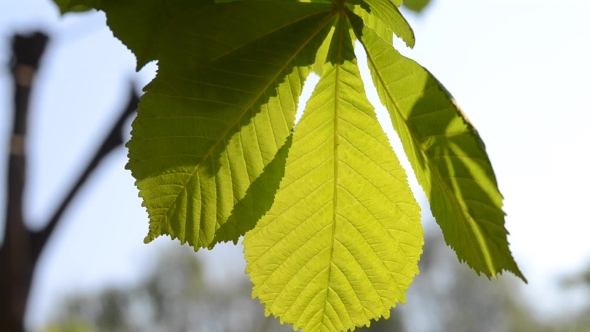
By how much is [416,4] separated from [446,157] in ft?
1.54

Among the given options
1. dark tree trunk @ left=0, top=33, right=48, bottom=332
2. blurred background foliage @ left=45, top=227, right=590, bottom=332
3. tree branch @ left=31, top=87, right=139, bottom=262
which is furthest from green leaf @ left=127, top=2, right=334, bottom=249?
blurred background foliage @ left=45, top=227, right=590, bottom=332

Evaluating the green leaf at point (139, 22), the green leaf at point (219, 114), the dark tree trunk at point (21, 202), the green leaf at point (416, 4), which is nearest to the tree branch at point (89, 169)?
the dark tree trunk at point (21, 202)

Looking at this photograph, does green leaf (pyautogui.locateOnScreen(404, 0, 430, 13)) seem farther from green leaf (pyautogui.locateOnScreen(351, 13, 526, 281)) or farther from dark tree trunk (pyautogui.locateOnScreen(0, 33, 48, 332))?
dark tree trunk (pyautogui.locateOnScreen(0, 33, 48, 332))

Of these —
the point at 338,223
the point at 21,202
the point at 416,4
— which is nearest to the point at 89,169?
the point at 21,202

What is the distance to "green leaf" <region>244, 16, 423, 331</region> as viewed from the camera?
583 mm

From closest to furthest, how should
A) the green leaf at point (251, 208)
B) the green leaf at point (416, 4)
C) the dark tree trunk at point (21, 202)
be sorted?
the green leaf at point (251, 208) < the green leaf at point (416, 4) < the dark tree trunk at point (21, 202)

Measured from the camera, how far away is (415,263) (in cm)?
62

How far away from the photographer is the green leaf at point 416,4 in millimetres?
869

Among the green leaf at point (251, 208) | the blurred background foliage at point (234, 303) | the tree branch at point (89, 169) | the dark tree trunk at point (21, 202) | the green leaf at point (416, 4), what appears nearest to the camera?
the green leaf at point (251, 208)

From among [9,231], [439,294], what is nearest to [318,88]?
[9,231]

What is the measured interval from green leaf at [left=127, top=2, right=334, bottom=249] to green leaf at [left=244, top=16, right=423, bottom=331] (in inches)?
1.5

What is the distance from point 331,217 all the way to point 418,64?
201mm

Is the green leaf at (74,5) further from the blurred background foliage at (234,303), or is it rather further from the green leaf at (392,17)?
the blurred background foliage at (234,303)

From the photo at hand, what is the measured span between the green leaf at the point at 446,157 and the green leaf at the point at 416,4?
0.36m
